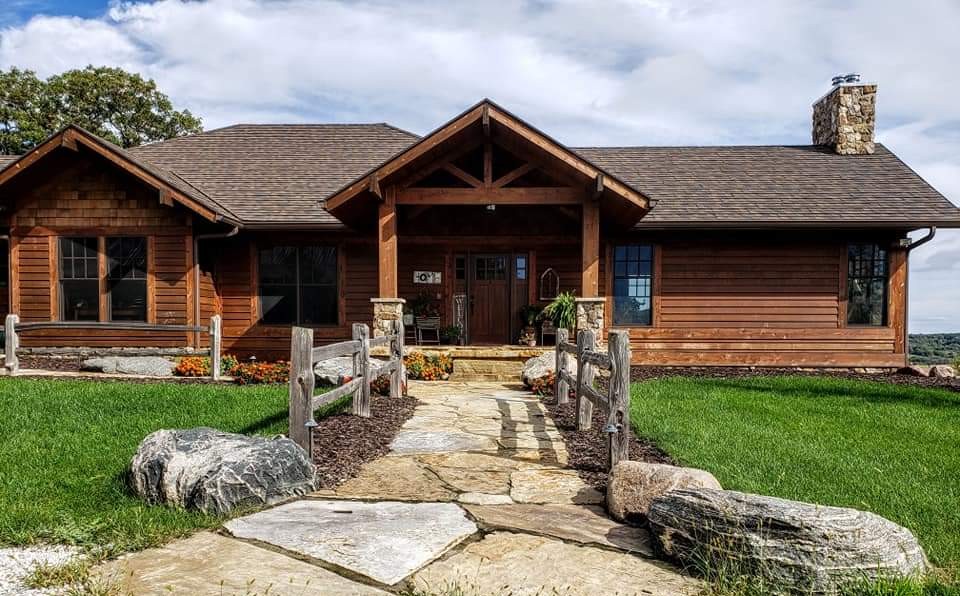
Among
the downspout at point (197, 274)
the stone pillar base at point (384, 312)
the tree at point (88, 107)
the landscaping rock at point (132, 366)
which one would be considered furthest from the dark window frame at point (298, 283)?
the tree at point (88, 107)

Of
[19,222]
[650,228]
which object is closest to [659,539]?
[650,228]

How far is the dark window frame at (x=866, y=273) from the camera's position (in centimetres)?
1352

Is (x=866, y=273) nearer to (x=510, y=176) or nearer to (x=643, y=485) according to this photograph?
(x=510, y=176)

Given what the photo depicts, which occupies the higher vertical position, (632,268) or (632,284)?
(632,268)

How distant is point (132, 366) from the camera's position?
1174cm

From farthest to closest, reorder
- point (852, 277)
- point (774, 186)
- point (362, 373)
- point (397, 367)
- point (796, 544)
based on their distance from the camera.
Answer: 1. point (774, 186)
2. point (852, 277)
3. point (397, 367)
4. point (362, 373)
5. point (796, 544)

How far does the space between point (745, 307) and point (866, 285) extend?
8.46 ft

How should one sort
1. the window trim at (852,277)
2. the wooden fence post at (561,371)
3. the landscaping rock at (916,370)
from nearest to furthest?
the wooden fence post at (561,371) < the landscaping rock at (916,370) < the window trim at (852,277)

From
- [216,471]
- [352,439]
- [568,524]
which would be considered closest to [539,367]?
[352,439]

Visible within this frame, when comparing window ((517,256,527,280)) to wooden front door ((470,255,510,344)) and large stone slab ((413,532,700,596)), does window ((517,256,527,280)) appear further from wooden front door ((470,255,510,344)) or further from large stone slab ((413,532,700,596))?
large stone slab ((413,532,700,596))

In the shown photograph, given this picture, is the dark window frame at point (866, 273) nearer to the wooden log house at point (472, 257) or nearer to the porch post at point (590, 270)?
the wooden log house at point (472, 257)

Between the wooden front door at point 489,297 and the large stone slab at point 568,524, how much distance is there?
32.0ft

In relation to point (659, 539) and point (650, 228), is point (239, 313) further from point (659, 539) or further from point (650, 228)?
point (659, 539)

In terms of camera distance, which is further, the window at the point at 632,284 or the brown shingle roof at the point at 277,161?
the brown shingle roof at the point at 277,161
